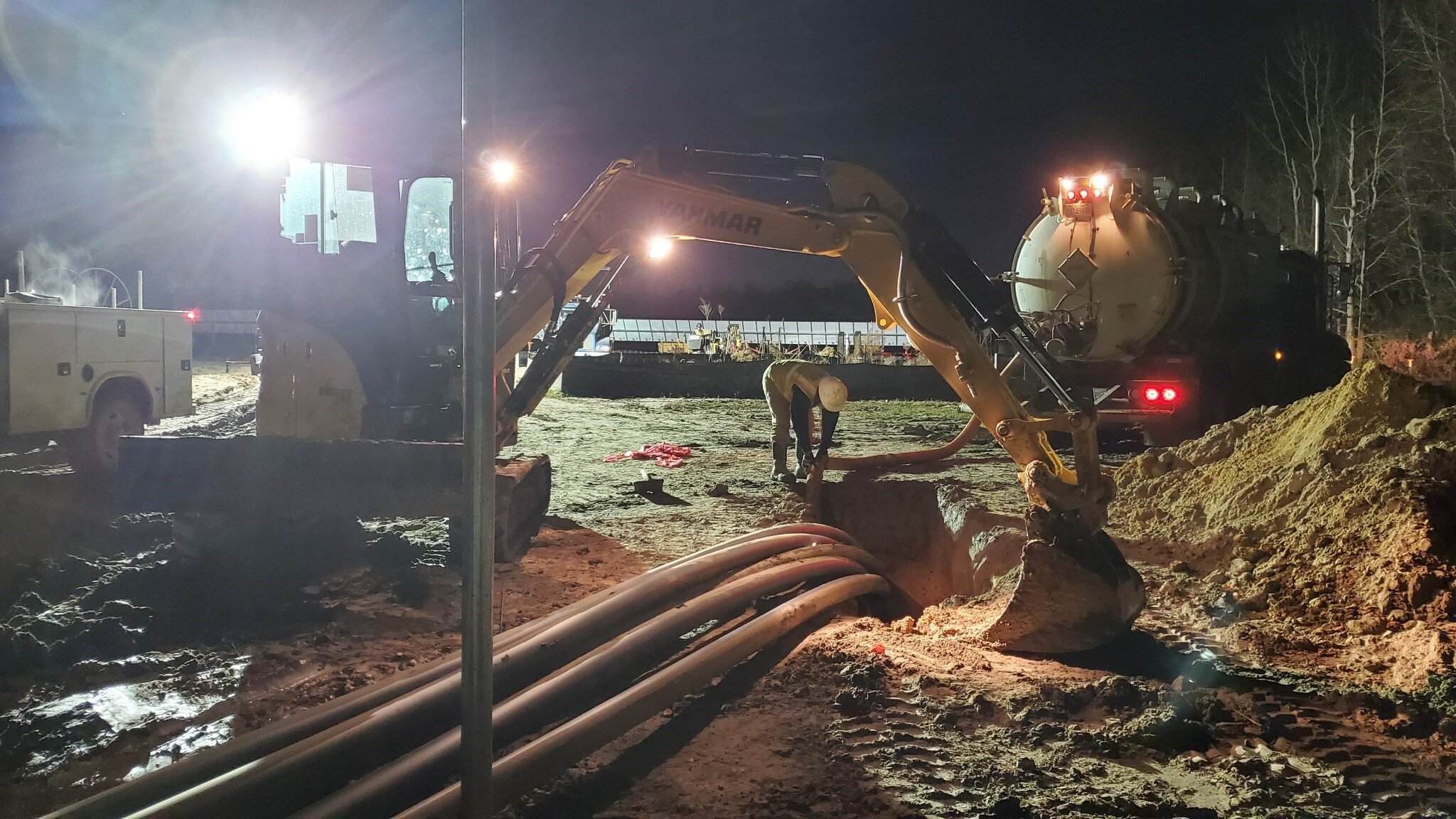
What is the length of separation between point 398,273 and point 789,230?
11.1 ft

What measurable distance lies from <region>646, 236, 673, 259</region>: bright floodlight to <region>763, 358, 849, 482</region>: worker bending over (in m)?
4.30

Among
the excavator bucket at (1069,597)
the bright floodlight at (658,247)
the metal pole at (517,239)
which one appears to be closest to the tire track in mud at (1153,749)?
the excavator bucket at (1069,597)

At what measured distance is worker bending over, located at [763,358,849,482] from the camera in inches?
374

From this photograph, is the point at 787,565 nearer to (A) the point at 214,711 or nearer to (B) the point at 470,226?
(A) the point at 214,711

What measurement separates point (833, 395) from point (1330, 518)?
448 cm

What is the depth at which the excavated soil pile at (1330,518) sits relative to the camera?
186 inches

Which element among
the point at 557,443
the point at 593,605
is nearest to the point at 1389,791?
the point at 593,605

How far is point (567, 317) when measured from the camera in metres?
5.04

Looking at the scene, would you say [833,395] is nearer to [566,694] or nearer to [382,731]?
[566,694]

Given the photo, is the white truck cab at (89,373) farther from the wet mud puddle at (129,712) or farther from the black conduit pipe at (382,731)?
the black conduit pipe at (382,731)

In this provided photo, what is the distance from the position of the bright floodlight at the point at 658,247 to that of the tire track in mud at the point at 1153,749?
2.38 metres

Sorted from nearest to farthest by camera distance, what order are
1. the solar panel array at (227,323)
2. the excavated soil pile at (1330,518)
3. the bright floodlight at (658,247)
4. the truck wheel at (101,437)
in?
the excavated soil pile at (1330,518) → the bright floodlight at (658,247) → the truck wheel at (101,437) → the solar panel array at (227,323)

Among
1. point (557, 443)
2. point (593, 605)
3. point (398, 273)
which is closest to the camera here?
point (593, 605)

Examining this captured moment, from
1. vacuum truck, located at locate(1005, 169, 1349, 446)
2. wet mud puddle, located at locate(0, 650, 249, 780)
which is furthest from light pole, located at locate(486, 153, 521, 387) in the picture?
vacuum truck, located at locate(1005, 169, 1349, 446)
